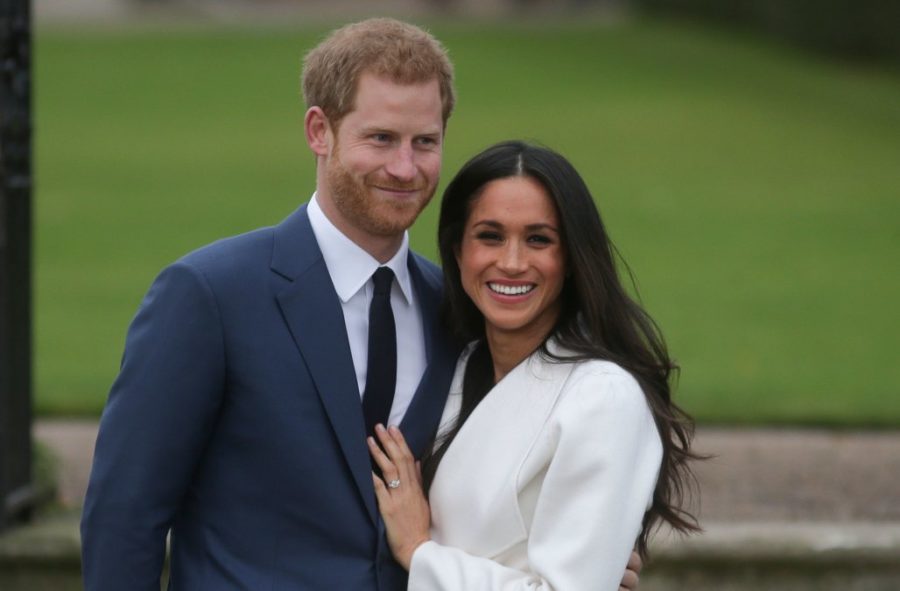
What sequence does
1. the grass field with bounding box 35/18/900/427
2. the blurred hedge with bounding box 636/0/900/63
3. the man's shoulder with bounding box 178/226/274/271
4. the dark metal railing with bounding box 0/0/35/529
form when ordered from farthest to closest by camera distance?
the blurred hedge with bounding box 636/0/900/63
the grass field with bounding box 35/18/900/427
the dark metal railing with bounding box 0/0/35/529
the man's shoulder with bounding box 178/226/274/271

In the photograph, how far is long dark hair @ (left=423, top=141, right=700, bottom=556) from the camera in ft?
11.5

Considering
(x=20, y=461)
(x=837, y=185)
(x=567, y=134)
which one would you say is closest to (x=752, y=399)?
(x=20, y=461)

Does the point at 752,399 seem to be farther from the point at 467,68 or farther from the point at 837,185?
the point at 467,68

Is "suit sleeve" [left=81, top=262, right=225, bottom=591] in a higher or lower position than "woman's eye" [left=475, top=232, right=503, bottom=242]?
lower

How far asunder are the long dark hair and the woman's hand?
3.3 inches

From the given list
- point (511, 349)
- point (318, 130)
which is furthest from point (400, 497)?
point (318, 130)

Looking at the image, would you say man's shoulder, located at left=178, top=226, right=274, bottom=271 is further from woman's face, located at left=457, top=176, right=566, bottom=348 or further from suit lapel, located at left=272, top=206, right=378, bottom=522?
woman's face, located at left=457, top=176, right=566, bottom=348

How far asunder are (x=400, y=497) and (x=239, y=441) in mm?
381

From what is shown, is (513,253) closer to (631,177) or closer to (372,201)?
(372,201)

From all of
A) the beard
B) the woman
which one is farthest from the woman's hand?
the beard

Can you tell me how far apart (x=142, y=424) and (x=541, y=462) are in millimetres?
849

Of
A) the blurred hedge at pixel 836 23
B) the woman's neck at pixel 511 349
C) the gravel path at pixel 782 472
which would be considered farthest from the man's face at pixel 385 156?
the blurred hedge at pixel 836 23

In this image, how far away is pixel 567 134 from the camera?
2194 centimetres

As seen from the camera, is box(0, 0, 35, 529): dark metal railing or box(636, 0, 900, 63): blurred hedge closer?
box(0, 0, 35, 529): dark metal railing
